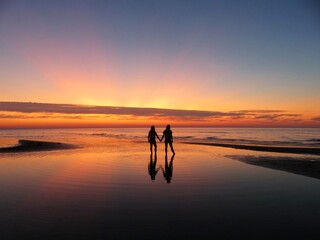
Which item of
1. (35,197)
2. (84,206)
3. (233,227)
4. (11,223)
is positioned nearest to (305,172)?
(233,227)

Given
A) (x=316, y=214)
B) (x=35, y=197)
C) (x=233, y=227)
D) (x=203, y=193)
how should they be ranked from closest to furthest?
(x=233, y=227) < (x=316, y=214) < (x=35, y=197) < (x=203, y=193)

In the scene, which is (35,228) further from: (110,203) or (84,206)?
(110,203)

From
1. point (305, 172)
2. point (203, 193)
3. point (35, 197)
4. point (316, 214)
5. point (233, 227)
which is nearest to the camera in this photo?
point (233, 227)

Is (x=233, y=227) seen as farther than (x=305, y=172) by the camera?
No

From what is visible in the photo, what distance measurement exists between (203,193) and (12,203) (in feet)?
19.2

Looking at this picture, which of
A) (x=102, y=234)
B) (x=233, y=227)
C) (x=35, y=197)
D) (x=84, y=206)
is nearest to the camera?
(x=102, y=234)

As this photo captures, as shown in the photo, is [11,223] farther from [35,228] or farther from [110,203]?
[110,203]

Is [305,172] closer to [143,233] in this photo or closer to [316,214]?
[316,214]

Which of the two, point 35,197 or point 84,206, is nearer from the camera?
point 84,206

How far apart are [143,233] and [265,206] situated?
393cm

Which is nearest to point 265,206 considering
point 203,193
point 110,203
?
point 203,193

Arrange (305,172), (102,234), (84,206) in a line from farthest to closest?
(305,172) → (84,206) → (102,234)

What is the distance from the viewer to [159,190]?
10.3 m

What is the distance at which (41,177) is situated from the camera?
1288 cm
